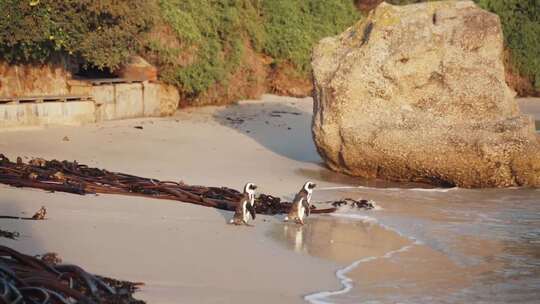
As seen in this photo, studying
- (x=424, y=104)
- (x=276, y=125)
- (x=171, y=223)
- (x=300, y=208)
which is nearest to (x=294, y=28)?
(x=276, y=125)

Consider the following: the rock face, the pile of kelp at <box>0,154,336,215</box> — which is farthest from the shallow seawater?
the pile of kelp at <box>0,154,336,215</box>

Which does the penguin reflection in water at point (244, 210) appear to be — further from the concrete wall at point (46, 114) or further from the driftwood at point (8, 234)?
the concrete wall at point (46, 114)

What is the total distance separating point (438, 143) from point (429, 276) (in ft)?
19.2

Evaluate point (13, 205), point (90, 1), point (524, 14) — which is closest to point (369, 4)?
point (524, 14)

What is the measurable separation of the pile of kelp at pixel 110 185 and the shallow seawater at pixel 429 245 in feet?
2.69

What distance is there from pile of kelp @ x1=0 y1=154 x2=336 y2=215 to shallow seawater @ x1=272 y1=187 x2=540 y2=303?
2.69ft

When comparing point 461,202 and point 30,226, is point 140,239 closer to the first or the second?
point 30,226

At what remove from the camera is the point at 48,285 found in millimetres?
6098

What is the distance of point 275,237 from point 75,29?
9.60 m

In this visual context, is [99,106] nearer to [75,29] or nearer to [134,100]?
[134,100]

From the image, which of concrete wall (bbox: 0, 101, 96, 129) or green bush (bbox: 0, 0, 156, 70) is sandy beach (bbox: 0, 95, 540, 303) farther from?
green bush (bbox: 0, 0, 156, 70)

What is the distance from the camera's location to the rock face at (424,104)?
49.6 ft

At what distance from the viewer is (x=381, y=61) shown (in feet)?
52.4

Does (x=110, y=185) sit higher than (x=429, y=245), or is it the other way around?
(x=110, y=185)
